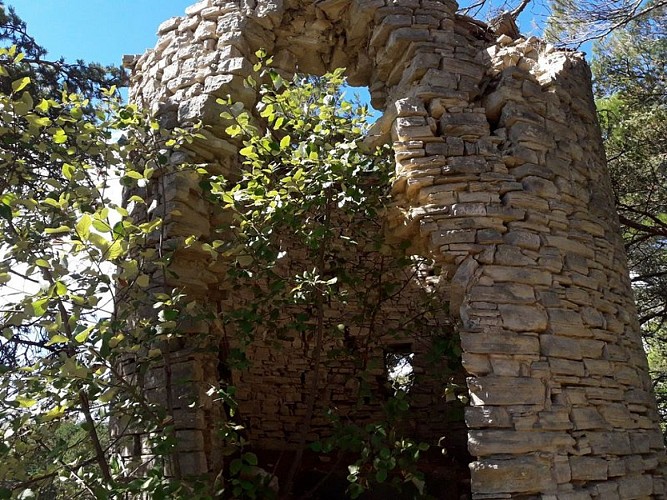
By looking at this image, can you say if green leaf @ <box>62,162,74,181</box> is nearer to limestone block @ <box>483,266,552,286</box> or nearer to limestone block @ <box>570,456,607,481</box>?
limestone block @ <box>483,266,552,286</box>

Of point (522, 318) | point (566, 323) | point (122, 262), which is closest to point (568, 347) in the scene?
point (566, 323)

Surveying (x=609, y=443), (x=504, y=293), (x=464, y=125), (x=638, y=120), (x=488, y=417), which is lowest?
(x=609, y=443)

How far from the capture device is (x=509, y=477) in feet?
8.60

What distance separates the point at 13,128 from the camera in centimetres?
278

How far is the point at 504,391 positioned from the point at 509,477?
0.37 metres

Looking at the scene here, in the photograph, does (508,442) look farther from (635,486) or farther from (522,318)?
(635,486)

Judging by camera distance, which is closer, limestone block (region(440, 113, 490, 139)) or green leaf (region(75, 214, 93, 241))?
green leaf (region(75, 214, 93, 241))

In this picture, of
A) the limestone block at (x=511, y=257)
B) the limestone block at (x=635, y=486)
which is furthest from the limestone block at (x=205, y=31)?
the limestone block at (x=635, y=486)

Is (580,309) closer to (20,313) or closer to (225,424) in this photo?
(225,424)

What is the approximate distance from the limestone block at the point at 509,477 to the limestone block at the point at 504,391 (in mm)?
254

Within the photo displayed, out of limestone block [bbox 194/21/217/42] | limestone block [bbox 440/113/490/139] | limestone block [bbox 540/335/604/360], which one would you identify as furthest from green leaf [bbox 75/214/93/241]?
limestone block [bbox 194/21/217/42]

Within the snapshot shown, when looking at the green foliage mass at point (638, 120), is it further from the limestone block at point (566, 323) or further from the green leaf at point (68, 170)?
the green leaf at point (68, 170)

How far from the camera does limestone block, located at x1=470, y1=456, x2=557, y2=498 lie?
8.58 ft

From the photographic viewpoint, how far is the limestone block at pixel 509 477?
103 inches
